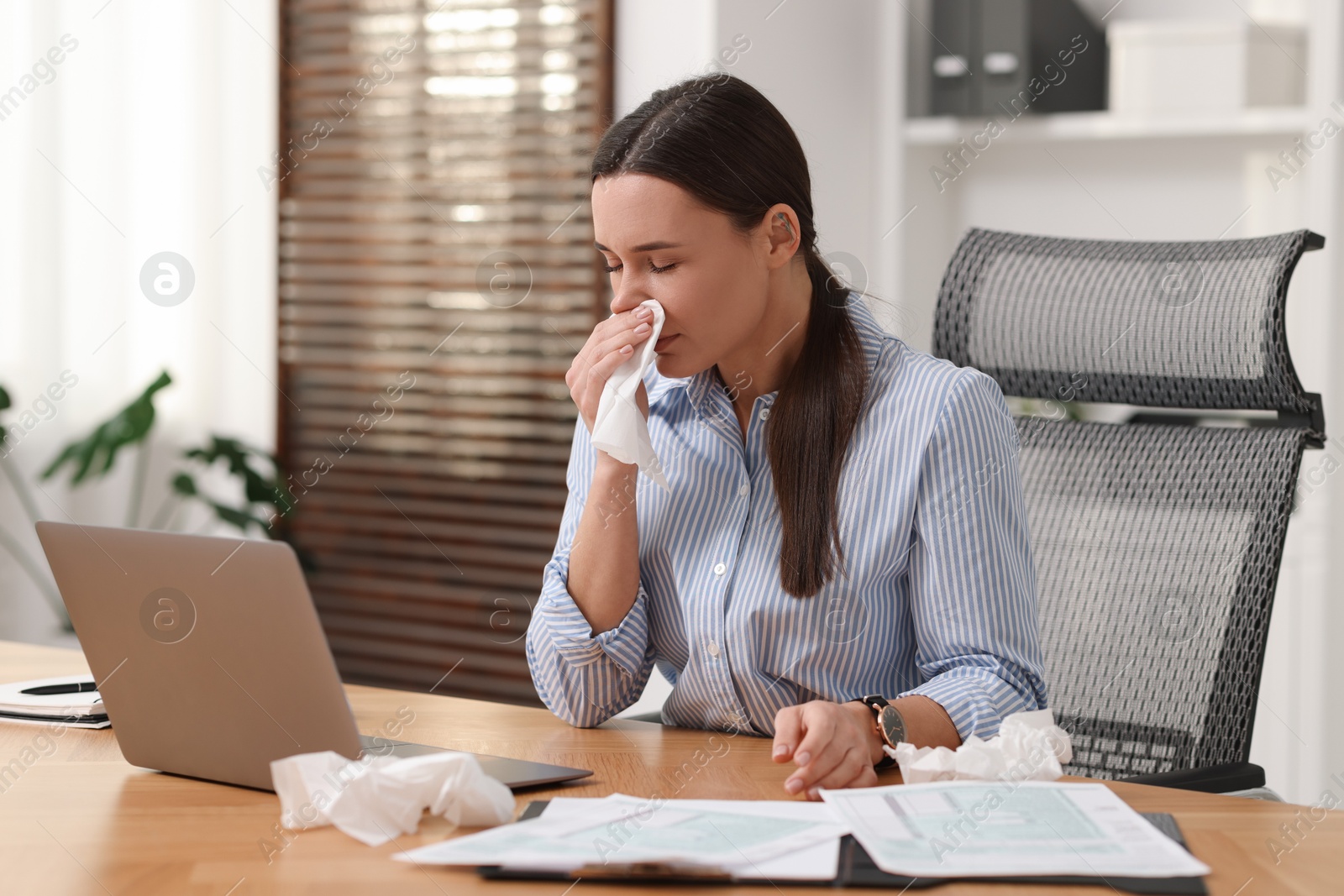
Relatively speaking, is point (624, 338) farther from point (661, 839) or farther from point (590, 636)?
point (661, 839)

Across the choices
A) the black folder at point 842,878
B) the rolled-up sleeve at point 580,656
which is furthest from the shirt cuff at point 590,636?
the black folder at point 842,878

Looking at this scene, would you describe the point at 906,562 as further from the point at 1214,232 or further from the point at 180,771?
the point at 1214,232

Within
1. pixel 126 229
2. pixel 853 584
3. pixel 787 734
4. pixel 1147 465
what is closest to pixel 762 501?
pixel 853 584

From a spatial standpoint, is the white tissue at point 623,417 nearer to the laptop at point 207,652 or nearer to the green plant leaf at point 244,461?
the laptop at point 207,652

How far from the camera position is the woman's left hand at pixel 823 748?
0.99 meters

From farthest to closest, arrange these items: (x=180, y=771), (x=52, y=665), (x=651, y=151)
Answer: (x=52, y=665) → (x=651, y=151) → (x=180, y=771)

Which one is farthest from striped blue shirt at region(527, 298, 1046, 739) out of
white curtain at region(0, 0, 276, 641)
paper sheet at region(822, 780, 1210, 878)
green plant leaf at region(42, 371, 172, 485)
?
white curtain at region(0, 0, 276, 641)

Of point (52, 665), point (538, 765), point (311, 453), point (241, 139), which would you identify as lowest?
point (311, 453)

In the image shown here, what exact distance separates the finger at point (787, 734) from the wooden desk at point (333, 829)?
28 millimetres

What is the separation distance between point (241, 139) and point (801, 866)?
114 inches

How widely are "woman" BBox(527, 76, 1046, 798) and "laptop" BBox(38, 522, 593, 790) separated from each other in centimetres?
30

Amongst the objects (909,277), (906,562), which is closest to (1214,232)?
(909,277)

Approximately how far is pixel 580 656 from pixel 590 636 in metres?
0.02

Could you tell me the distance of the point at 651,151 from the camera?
1283 mm
